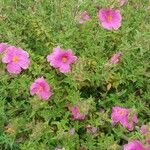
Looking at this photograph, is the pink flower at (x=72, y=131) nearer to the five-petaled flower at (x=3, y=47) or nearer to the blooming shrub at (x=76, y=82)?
the blooming shrub at (x=76, y=82)

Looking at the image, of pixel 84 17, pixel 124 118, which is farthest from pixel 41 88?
pixel 84 17

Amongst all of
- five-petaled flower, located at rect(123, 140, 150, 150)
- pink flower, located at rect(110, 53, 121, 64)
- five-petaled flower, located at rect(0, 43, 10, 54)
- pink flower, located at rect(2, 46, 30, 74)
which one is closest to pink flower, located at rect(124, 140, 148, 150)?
five-petaled flower, located at rect(123, 140, 150, 150)

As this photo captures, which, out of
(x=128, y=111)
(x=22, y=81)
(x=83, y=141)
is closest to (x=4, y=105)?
(x=22, y=81)

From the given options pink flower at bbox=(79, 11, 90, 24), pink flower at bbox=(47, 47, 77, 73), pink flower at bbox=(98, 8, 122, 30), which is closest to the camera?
pink flower at bbox=(47, 47, 77, 73)

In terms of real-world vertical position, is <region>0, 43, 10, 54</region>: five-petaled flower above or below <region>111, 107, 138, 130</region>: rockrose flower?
above

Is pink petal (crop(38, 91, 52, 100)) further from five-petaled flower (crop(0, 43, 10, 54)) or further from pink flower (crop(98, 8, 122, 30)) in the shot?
pink flower (crop(98, 8, 122, 30))

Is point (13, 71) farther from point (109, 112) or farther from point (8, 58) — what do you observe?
point (109, 112)

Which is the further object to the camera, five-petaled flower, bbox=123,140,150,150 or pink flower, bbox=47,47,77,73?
pink flower, bbox=47,47,77,73
